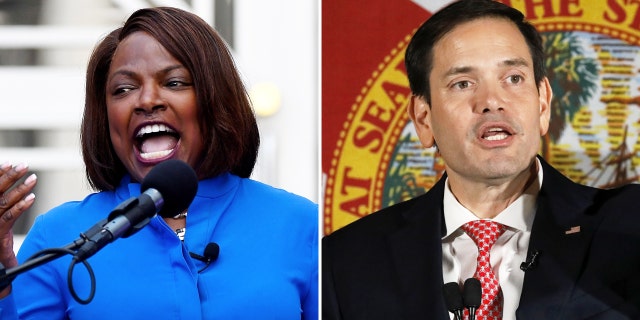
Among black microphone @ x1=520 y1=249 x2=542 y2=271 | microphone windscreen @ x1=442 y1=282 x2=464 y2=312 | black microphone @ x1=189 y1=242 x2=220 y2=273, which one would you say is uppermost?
black microphone @ x1=520 y1=249 x2=542 y2=271

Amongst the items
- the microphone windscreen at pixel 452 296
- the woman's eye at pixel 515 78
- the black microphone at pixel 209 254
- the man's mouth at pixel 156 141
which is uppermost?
the woman's eye at pixel 515 78

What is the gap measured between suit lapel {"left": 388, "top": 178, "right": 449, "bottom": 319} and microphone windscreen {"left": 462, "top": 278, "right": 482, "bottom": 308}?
4cm

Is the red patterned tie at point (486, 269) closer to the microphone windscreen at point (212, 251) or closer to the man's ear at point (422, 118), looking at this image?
the man's ear at point (422, 118)

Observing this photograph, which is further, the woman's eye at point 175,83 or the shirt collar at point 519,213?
the woman's eye at point 175,83

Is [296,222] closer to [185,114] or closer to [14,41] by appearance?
[185,114]

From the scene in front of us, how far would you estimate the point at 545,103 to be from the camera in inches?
77.4

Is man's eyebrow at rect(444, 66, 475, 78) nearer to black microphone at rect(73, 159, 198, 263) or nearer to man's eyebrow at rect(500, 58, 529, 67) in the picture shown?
man's eyebrow at rect(500, 58, 529, 67)

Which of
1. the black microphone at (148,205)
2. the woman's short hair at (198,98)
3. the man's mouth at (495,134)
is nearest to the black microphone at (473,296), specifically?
the man's mouth at (495,134)

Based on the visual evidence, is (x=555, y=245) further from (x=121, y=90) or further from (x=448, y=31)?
(x=121, y=90)

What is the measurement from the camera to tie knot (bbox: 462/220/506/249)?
77.7 inches

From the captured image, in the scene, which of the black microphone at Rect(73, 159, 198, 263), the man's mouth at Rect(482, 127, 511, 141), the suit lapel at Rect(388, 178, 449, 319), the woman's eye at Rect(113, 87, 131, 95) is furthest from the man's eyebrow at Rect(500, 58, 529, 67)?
the woman's eye at Rect(113, 87, 131, 95)

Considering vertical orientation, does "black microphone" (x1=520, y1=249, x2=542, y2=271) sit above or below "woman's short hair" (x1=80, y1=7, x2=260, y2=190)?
below

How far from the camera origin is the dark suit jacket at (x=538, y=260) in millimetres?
1900

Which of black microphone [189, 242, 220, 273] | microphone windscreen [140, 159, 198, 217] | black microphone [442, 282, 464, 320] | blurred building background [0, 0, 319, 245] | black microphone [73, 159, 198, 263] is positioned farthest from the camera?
blurred building background [0, 0, 319, 245]
